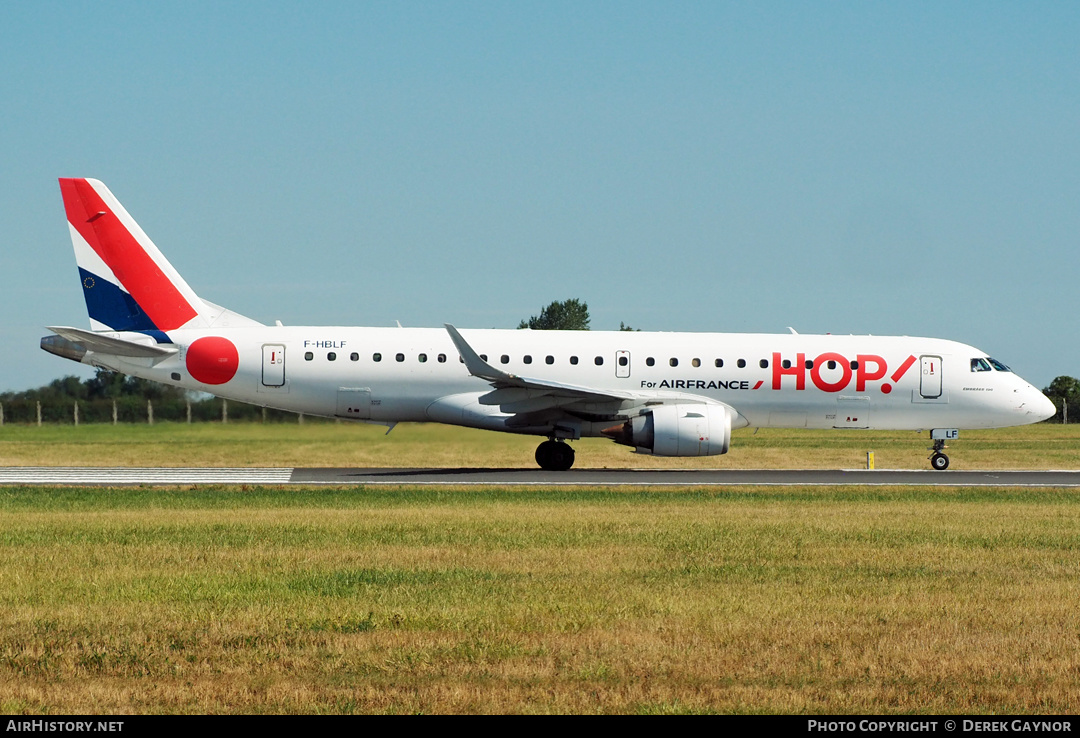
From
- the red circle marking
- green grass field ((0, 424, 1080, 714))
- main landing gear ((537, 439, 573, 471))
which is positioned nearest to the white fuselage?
the red circle marking

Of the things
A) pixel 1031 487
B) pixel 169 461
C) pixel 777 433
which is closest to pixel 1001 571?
pixel 1031 487

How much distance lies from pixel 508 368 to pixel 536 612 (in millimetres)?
20631

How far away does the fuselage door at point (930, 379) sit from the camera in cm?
3180

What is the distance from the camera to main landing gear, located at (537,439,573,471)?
99.6ft

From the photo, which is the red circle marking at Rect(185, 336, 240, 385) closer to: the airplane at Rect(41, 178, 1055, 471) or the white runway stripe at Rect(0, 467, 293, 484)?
the airplane at Rect(41, 178, 1055, 471)

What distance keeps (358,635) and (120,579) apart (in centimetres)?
372

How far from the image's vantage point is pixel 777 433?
54906 millimetres

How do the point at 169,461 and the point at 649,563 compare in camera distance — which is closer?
the point at 649,563

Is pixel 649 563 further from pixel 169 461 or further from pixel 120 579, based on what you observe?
pixel 169 461

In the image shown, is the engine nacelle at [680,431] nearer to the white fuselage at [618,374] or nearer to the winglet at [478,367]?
the white fuselage at [618,374]

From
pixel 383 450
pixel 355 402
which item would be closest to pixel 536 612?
pixel 355 402

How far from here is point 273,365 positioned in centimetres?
3020

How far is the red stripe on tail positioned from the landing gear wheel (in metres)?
19.9

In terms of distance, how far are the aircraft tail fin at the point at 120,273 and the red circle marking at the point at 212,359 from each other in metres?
1.03
